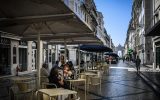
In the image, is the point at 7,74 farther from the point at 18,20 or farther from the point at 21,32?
the point at 18,20

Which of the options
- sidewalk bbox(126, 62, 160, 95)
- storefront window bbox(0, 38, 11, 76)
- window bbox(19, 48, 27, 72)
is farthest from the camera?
window bbox(19, 48, 27, 72)

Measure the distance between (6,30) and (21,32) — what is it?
155 centimetres

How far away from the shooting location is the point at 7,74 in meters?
26.3

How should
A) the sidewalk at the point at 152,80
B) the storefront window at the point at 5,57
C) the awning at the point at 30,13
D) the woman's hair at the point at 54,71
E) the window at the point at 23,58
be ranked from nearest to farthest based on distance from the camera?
the awning at the point at 30,13
the woman's hair at the point at 54,71
the sidewalk at the point at 152,80
the storefront window at the point at 5,57
the window at the point at 23,58

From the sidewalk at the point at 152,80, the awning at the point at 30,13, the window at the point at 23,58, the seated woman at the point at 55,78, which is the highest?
the awning at the point at 30,13

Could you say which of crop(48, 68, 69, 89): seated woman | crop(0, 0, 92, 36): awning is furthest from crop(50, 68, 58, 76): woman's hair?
crop(0, 0, 92, 36): awning

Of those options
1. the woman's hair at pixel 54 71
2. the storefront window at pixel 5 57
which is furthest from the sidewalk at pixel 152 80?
the storefront window at pixel 5 57

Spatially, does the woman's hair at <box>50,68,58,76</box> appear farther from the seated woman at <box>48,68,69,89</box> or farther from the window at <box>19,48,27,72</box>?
the window at <box>19,48,27,72</box>

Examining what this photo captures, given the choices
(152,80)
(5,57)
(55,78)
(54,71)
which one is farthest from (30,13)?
(5,57)

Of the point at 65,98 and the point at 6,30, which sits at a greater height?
the point at 6,30

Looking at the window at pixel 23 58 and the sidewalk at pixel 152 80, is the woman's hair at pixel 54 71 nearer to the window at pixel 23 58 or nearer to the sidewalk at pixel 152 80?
the sidewalk at pixel 152 80

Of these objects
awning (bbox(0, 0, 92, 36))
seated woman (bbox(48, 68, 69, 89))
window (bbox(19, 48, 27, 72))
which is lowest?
seated woman (bbox(48, 68, 69, 89))

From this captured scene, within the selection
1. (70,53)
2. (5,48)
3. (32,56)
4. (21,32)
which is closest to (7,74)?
(5,48)

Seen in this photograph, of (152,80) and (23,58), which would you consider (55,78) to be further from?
(23,58)
